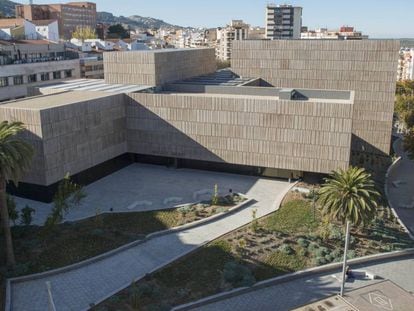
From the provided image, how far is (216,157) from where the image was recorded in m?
51.4

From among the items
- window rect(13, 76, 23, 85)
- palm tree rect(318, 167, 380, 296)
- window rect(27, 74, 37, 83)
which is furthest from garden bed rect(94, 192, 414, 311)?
window rect(27, 74, 37, 83)

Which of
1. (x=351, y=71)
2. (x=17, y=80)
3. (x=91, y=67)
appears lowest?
(x=17, y=80)

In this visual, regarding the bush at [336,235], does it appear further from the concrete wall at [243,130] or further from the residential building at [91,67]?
the residential building at [91,67]

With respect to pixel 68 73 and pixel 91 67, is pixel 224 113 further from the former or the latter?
pixel 91 67

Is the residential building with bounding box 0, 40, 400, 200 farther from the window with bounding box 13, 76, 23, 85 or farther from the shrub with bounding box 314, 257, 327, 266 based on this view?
the window with bounding box 13, 76, 23, 85

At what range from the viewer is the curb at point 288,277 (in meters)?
28.3

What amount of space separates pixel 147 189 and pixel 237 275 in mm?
19451

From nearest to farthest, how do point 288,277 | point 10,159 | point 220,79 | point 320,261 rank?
point 10,159 < point 288,277 < point 320,261 < point 220,79

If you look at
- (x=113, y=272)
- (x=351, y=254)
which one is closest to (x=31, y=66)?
(x=113, y=272)

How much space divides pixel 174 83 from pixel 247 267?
119 feet

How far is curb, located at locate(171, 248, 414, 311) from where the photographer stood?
92.8 ft

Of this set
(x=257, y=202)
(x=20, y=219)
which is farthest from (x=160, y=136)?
(x=20, y=219)

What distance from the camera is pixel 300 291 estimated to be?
3028 cm

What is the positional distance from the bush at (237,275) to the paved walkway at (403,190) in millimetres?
18132
